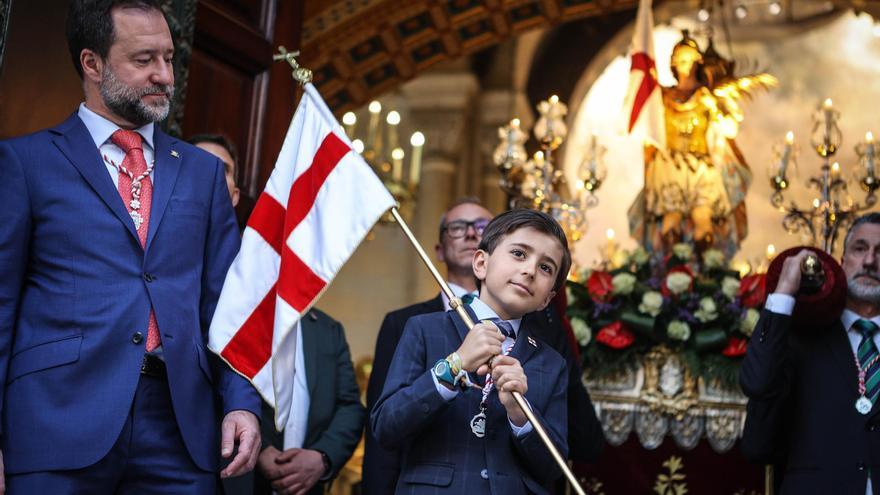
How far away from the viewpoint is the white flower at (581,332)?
17.3 feet

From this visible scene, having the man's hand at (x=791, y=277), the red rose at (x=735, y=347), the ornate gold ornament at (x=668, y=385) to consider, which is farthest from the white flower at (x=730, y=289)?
the man's hand at (x=791, y=277)

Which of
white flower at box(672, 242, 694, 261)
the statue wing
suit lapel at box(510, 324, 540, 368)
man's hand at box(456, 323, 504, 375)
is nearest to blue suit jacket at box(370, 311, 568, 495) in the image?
suit lapel at box(510, 324, 540, 368)

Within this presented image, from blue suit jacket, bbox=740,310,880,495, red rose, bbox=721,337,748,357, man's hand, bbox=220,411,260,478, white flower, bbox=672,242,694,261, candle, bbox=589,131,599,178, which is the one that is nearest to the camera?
man's hand, bbox=220,411,260,478

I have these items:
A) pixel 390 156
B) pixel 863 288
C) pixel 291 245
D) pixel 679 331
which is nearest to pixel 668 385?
pixel 679 331

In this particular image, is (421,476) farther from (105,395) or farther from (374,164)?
(374,164)

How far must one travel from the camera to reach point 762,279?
537 cm

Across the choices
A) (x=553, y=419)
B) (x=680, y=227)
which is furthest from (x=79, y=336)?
(x=680, y=227)

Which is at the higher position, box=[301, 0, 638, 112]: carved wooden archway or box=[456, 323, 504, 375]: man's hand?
box=[301, 0, 638, 112]: carved wooden archway

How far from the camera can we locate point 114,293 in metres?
2.67

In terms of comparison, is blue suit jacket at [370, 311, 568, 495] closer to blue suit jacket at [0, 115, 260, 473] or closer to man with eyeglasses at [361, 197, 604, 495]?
blue suit jacket at [0, 115, 260, 473]

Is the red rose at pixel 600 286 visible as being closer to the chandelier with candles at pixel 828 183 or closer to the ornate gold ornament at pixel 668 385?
the ornate gold ornament at pixel 668 385

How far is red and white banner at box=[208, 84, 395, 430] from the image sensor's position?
9.70 ft

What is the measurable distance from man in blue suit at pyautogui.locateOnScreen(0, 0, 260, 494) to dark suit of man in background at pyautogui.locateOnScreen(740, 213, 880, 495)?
178 centimetres

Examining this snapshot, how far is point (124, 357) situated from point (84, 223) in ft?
→ 1.10
